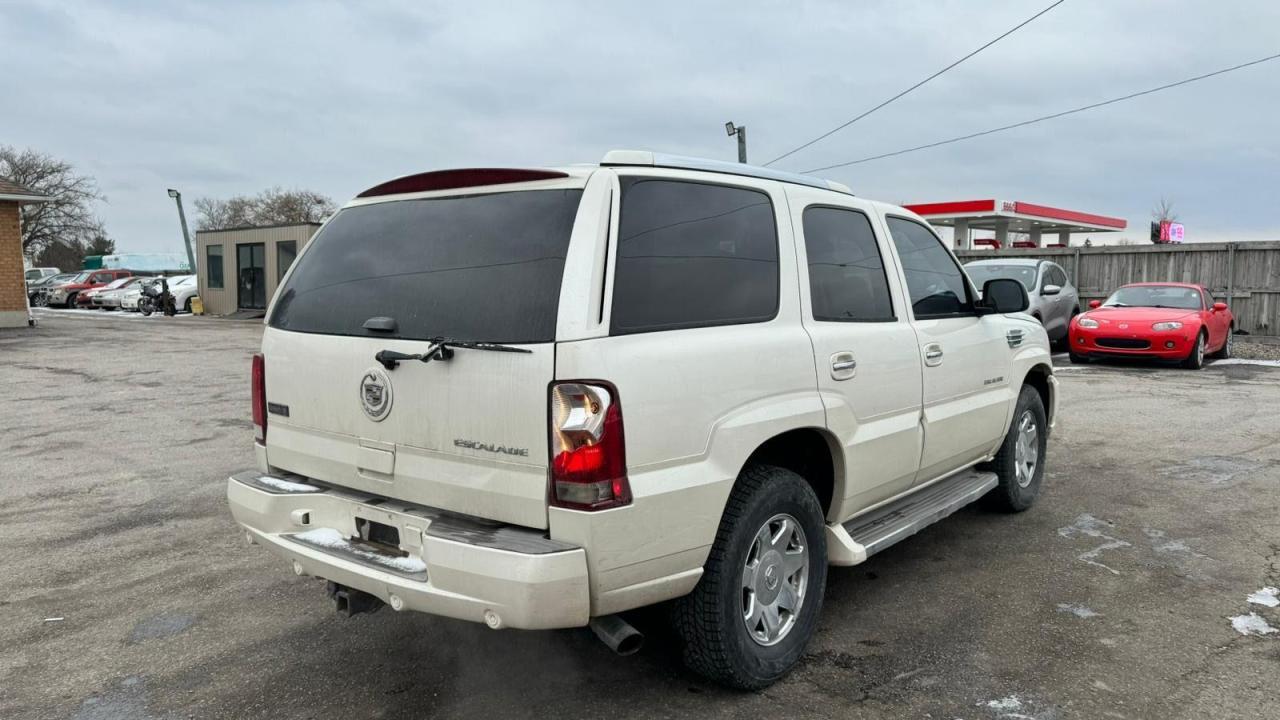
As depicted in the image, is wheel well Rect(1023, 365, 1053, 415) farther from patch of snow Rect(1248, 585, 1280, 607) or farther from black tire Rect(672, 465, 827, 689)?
black tire Rect(672, 465, 827, 689)

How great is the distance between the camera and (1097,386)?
38.1ft

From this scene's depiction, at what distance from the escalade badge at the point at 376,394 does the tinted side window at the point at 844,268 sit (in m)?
1.70

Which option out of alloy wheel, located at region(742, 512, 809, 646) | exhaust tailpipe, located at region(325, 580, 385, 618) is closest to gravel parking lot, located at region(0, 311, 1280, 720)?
alloy wheel, located at region(742, 512, 809, 646)

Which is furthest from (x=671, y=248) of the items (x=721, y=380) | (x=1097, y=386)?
(x=1097, y=386)

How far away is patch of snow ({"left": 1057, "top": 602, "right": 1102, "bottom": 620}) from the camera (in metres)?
4.07

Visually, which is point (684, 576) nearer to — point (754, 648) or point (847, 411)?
point (754, 648)

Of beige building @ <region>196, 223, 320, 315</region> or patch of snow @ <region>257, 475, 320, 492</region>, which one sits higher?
beige building @ <region>196, 223, 320, 315</region>

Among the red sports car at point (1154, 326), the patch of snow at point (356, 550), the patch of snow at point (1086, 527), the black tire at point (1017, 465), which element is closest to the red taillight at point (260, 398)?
the patch of snow at point (356, 550)

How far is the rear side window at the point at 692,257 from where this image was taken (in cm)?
299

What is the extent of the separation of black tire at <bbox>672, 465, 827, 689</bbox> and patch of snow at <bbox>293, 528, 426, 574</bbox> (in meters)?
0.92

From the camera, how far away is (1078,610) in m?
4.14

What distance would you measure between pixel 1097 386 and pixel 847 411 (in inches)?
369

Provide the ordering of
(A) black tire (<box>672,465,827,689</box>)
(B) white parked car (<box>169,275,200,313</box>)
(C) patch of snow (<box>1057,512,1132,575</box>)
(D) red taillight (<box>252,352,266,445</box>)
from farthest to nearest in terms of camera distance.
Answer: (B) white parked car (<box>169,275,200,313</box>)
(C) patch of snow (<box>1057,512,1132,575</box>)
(D) red taillight (<box>252,352,266,445</box>)
(A) black tire (<box>672,465,827,689</box>)

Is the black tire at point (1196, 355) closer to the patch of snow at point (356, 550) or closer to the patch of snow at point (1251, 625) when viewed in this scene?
the patch of snow at point (1251, 625)
